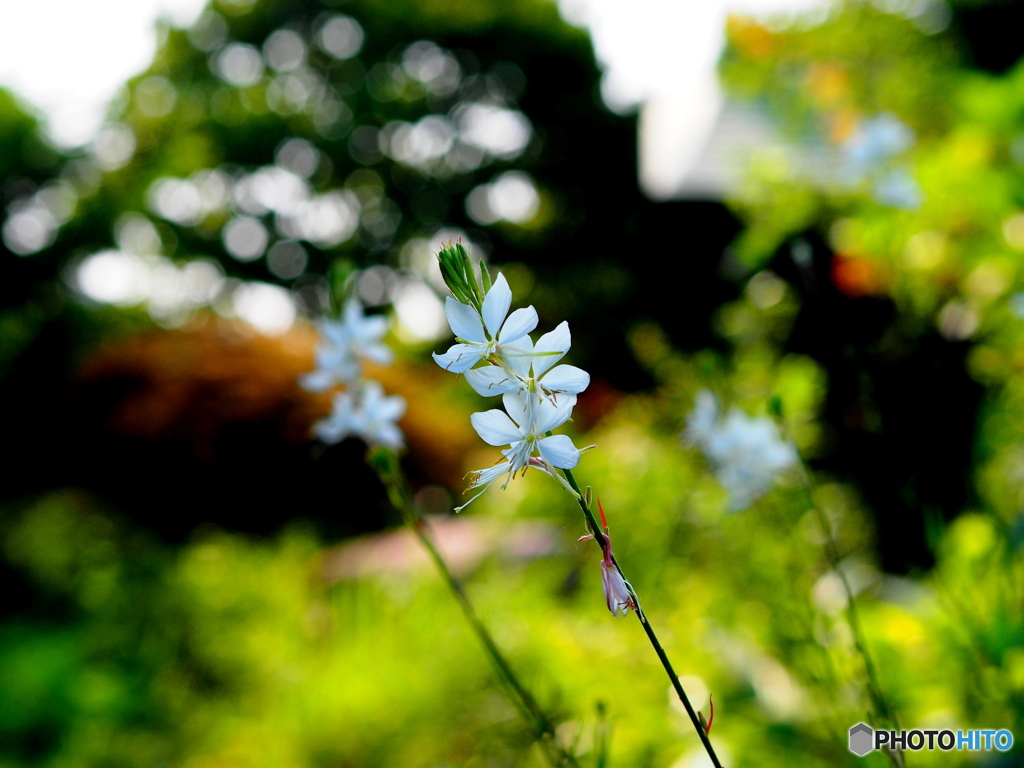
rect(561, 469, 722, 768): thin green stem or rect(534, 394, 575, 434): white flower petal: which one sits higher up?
rect(534, 394, 575, 434): white flower petal

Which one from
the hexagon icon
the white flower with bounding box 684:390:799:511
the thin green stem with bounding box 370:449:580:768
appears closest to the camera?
the thin green stem with bounding box 370:449:580:768

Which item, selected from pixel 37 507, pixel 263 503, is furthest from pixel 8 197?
pixel 263 503

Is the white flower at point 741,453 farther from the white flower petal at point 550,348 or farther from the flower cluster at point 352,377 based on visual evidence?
the white flower petal at point 550,348

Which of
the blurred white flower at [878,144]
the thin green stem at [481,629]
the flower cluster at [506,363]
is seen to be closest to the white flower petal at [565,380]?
the flower cluster at [506,363]

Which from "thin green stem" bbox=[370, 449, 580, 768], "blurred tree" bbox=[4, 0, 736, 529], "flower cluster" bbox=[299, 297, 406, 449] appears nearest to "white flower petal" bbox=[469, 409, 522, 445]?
"thin green stem" bbox=[370, 449, 580, 768]

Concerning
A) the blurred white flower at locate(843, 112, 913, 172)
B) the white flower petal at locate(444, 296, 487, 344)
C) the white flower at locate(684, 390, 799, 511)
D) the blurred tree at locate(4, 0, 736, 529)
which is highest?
the white flower petal at locate(444, 296, 487, 344)

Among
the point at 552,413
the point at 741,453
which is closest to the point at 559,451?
the point at 552,413

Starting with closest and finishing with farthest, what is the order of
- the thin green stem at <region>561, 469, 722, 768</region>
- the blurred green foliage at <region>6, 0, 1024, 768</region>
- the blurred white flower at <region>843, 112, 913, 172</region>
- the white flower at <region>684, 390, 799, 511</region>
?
the thin green stem at <region>561, 469, 722, 768</region>, the white flower at <region>684, 390, 799, 511</region>, the blurred green foliage at <region>6, 0, 1024, 768</region>, the blurred white flower at <region>843, 112, 913, 172</region>

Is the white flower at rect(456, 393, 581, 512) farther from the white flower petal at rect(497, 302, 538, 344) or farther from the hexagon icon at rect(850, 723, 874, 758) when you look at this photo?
the hexagon icon at rect(850, 723, 874, 758)

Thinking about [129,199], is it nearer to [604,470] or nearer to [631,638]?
[604,470]
